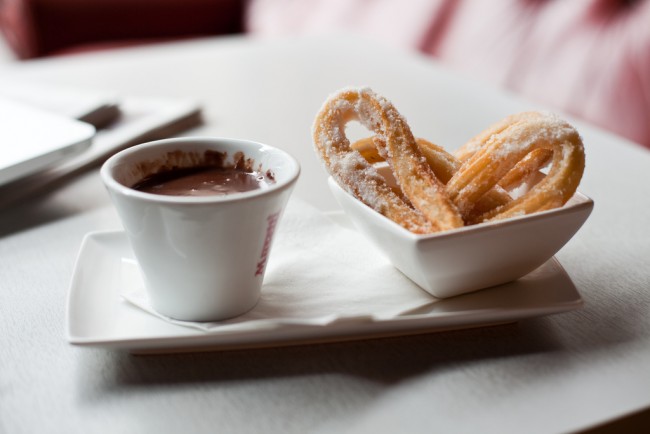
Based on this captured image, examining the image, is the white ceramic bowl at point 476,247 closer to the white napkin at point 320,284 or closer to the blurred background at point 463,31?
the white napkin at point 320,284

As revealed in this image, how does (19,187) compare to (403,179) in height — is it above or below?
below

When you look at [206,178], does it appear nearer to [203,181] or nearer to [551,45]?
[203,181]

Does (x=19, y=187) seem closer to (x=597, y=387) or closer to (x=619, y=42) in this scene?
(x=597, y=387)

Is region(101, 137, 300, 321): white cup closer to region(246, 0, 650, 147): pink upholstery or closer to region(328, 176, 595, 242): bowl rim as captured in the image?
region(328, 176, 595, 242): bowl rim

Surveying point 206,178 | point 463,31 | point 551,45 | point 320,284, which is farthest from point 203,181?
point 463,31

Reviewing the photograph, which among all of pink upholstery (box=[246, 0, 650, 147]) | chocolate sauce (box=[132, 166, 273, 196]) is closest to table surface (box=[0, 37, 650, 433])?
chocolate sauce (box=[132, 166, 273, 196])

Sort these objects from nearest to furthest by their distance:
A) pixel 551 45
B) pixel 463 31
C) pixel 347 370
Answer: pixel 347 370 → pixel 551 45 → pixel 463 31

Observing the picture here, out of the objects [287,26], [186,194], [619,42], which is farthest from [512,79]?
[186,194]

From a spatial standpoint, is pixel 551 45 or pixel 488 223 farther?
pixel 551 45
